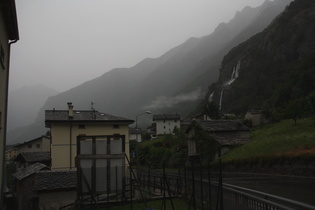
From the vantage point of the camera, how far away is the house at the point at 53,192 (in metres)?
17.6

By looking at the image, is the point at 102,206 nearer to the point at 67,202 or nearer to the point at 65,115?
the point at 67,202

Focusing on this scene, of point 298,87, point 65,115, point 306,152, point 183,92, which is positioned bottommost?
point 306,152

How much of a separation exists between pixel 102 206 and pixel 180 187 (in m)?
4.53

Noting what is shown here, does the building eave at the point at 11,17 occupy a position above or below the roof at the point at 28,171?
above

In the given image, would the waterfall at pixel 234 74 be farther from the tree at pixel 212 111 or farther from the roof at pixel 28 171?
the roof at pixel 28 171

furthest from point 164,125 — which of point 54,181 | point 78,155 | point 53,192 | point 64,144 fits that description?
point 78,155

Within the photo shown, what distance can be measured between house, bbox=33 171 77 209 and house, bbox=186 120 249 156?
81.6 feet

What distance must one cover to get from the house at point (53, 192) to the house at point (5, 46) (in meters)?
5.69

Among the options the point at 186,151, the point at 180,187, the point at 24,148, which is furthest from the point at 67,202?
the point at 24,148

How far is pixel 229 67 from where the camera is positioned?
148625 millimetres

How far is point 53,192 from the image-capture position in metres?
17.8

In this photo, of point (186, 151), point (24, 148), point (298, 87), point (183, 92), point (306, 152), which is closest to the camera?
point (306, 152)

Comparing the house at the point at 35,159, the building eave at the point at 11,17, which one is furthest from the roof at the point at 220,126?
the building eave at the point at 11,17

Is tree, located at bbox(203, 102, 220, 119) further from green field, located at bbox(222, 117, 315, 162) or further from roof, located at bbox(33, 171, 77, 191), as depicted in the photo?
roof, located at bbox(33, 171, 77, 191)
